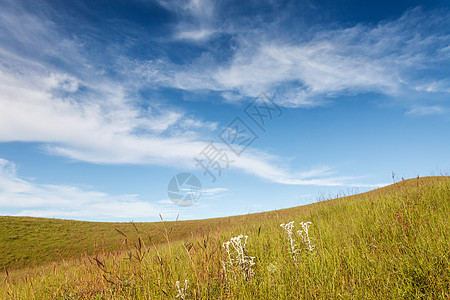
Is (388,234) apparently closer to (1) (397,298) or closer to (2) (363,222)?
(2) (363,222)

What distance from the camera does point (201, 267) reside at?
3.42 metres

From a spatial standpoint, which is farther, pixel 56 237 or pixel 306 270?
pixel 56 237

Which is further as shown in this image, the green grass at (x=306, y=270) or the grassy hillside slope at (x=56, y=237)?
the grassy hillside slope at (x=56, y=237)

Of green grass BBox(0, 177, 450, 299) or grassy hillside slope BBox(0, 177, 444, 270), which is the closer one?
green grass BBox(0, 177, 450, 299)

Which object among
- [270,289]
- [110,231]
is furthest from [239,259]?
[110,231]

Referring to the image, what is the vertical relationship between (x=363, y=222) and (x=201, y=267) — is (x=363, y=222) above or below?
above

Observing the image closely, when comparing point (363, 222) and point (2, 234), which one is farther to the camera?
point (2, 234)

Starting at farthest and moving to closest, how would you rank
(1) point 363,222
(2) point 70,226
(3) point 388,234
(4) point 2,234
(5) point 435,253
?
1. (2) point 70,226
2. (4) point 2,234
3. (1) point 363,222
4. (3) point 388,234
5. (5) point 435,253

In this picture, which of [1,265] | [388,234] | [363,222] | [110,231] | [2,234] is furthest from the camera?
[110,231]

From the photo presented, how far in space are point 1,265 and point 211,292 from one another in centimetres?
1543

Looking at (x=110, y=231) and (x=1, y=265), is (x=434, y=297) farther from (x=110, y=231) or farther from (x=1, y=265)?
(x=110, y=231)

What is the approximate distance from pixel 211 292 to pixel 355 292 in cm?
185

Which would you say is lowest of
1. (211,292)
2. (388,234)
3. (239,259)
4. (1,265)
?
(1,265)

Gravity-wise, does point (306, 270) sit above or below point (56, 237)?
above
